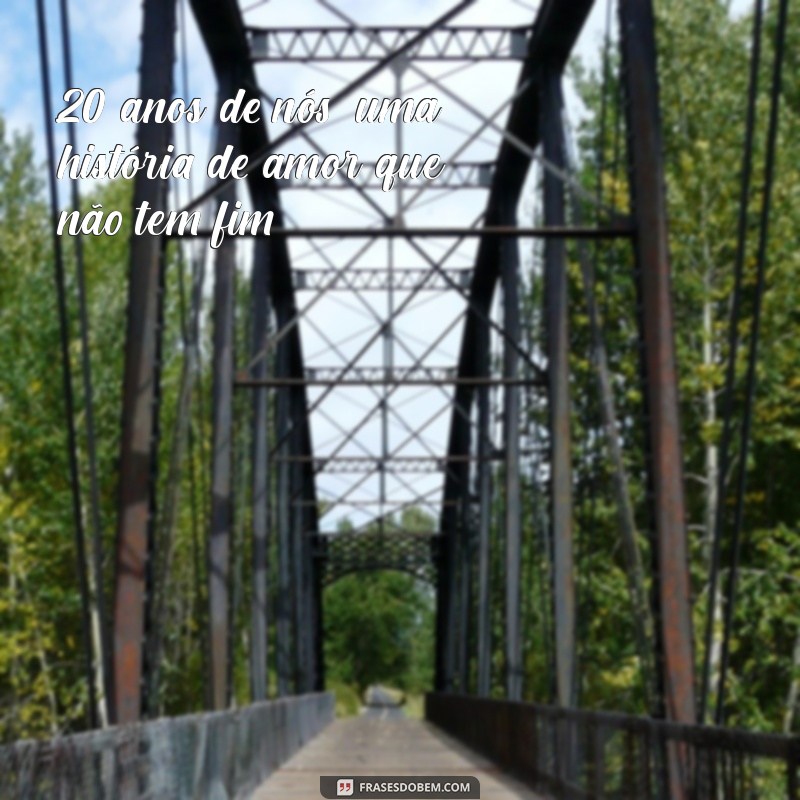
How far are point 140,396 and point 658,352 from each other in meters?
3.88

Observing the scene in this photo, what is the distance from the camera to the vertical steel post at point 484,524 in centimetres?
3303

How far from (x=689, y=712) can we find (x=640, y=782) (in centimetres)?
129

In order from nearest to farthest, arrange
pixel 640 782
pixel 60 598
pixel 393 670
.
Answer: pixel 640 782, pixel 60 598, pixel 393 670

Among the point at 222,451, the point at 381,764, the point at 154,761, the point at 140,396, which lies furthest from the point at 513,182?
the point at 154,761

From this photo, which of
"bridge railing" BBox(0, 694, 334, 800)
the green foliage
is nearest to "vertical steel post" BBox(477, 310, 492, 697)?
"bridge railing" BBox(0, 694, 334, 800)

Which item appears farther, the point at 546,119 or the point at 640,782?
the point at 546,119

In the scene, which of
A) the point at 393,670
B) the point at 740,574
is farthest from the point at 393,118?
the point at 393,670

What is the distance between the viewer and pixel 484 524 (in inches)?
1336

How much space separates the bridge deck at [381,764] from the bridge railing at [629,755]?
34cm

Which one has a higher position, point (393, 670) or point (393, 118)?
point (393, 118)

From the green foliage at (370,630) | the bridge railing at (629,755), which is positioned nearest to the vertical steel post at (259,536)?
the bridge railing at (629,755)

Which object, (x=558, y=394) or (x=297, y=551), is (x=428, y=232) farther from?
(x=297, y=551)

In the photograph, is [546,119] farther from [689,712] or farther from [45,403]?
[45,403]

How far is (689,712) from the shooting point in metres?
13.8
